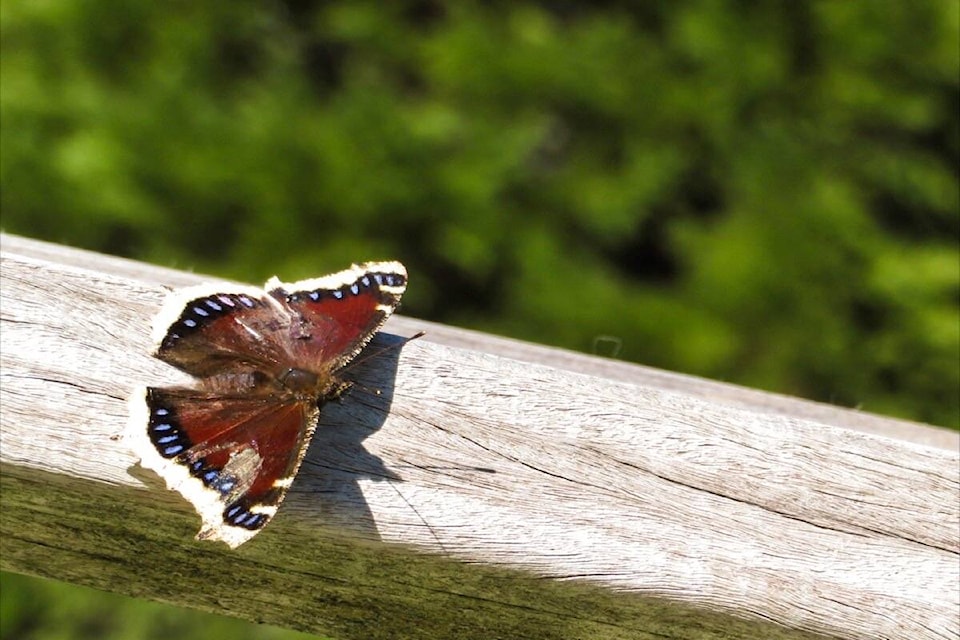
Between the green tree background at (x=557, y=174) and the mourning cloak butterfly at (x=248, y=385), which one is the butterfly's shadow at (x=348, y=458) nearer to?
the mourning cloak butterfly at (x=248, y=385)

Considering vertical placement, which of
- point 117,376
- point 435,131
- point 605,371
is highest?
point 435,131

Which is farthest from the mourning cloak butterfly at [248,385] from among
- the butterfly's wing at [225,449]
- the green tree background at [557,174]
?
the green tree background at [557,174]

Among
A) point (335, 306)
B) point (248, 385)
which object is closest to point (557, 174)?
point (335, 306)

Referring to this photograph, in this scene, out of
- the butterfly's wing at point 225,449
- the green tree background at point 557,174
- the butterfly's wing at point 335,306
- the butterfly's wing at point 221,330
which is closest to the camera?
the butterfly's wing at point 225,449

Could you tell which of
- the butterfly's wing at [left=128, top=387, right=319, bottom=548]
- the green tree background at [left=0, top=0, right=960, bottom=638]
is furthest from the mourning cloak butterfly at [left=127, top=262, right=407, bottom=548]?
the green tree background at [left=0, top=0, right=960, bottom=638]

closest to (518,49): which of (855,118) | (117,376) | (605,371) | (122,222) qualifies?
(855,118)

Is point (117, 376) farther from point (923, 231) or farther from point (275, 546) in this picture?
point (923, 231)

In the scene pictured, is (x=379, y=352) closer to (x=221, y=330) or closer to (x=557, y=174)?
(x=221, y=330)
